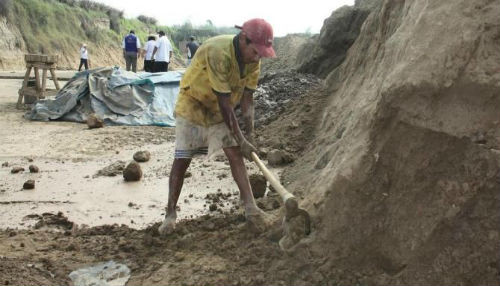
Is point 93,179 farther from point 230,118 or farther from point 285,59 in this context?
point 285,59

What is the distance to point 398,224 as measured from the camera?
2629 millimetres

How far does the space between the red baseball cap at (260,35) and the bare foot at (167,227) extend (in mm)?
1341

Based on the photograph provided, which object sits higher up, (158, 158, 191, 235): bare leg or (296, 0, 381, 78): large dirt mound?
(296, 0, 381, 78): large dirt mound

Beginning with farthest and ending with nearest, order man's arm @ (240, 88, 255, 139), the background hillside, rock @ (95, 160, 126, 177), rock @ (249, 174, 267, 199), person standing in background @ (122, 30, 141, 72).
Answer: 1. the background hillside
2. person standing in background @ (122, 30, 141, 72)
3. rock @ (95, 160, 126, 177)
4. rock @ (249, 174, 267, 199)
5. man's arm @ (240, 88, 255, 139)

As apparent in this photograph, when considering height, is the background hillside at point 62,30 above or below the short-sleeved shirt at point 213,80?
below

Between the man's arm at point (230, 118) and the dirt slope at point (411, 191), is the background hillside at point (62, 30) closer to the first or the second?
the man's arm at point (230, 118)

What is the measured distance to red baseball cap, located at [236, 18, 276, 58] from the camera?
336 cm

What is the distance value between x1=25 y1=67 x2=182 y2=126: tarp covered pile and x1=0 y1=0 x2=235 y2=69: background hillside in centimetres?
1739

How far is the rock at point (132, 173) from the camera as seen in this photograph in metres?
5.53

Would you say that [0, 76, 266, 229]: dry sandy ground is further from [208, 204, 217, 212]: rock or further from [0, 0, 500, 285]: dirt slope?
[0, 0, 500, 285]: dirt slope

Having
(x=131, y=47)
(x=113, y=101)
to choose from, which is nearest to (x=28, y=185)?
(x=113, y=101)

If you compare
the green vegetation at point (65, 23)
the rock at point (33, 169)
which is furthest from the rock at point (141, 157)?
the green vegetation at point (65, 23)

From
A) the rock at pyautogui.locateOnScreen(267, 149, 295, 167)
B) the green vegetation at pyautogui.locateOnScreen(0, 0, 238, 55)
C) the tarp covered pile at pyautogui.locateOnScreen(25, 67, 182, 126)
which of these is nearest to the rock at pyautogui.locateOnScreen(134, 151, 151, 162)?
the rock at pyautogui.locateOnScreen(267, 149, 295, 167)

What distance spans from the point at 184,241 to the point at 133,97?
6.89m
